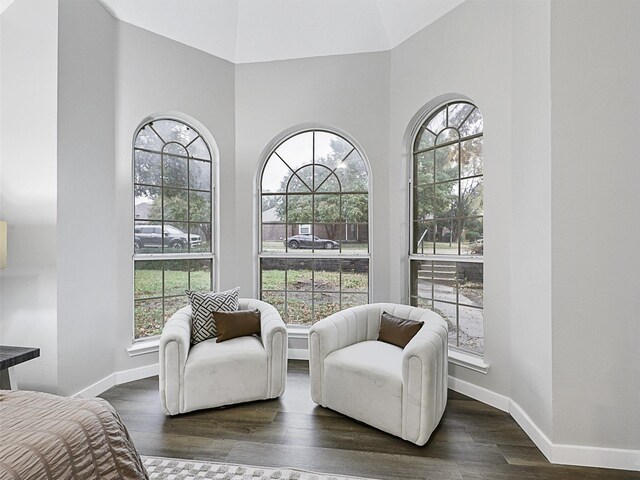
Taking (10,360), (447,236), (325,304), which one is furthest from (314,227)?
(10,360)

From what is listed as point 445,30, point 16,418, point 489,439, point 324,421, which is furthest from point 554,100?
point 16,418

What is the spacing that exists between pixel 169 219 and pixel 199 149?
77 centimetres

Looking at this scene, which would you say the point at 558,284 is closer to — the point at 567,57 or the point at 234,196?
the point at 567,57

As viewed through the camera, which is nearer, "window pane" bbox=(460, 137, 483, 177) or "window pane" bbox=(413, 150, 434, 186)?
"window pane" bbox=(460, 137, 483, 177)

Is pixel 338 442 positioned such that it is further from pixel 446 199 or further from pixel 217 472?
pixel 446 199

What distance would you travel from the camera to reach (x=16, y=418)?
4.42 ft

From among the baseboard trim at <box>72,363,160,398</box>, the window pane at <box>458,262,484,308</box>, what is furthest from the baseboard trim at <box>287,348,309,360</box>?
the window pane at <box>458,262,484,308</box>

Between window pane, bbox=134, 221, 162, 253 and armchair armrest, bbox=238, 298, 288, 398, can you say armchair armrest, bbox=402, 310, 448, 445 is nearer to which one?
armchair armrest, bbox=238, 298, 288, 398

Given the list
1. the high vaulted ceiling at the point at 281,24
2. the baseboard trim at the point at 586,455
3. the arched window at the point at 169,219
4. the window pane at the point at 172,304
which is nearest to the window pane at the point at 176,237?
the arched window at the point at 169,219

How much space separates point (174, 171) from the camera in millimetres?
3609

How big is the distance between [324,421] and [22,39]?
3444 mm

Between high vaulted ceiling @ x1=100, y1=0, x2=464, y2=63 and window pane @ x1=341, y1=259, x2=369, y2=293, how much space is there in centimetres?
209

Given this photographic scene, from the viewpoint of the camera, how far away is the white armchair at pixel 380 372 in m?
2.23

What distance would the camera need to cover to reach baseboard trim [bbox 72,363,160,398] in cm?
289
